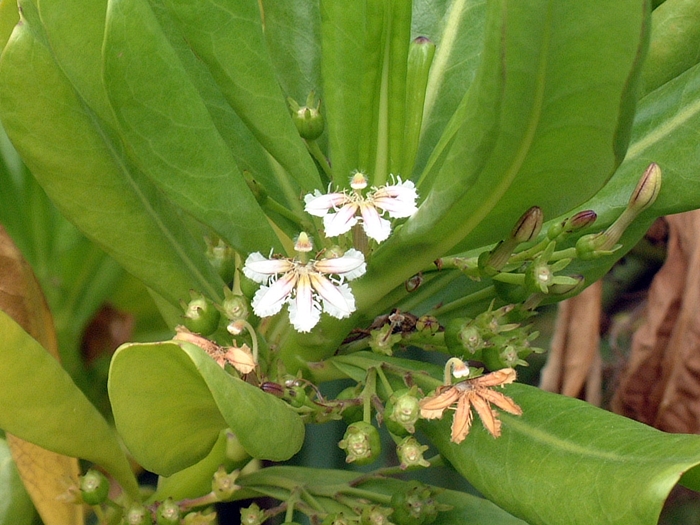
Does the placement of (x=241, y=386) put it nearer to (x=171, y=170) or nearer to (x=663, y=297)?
(x=171, y=170)

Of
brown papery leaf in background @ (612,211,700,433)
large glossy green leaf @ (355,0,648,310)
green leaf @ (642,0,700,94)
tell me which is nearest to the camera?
large glossy green leaf @ (355,0,648,310)

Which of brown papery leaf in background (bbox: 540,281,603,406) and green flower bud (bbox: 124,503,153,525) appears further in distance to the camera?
brown papery leaf in background (bbox: 540,281,603,406)

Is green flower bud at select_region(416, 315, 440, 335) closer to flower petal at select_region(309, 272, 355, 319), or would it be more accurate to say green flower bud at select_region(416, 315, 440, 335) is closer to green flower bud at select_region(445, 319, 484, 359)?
green flower bud at select_region(445, 319, 484, 359)

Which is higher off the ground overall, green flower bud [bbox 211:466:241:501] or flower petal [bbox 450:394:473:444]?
green flower bud [bbox 211:466:241:501]

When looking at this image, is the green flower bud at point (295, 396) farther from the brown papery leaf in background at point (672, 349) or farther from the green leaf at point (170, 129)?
the brown papery leaf in background at point (672, 349)

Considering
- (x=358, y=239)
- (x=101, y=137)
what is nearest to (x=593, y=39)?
(x=358, y=239)

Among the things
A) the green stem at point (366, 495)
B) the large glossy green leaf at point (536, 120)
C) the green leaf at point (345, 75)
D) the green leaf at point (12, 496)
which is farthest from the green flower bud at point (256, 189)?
the green leaf at point (12, 496)

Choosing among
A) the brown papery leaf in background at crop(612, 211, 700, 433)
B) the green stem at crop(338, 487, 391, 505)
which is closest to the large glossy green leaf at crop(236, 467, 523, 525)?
the green stem at crop(338, 487, 391, 505)

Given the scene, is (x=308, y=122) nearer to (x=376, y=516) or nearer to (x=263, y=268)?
(x=263, y=268)
